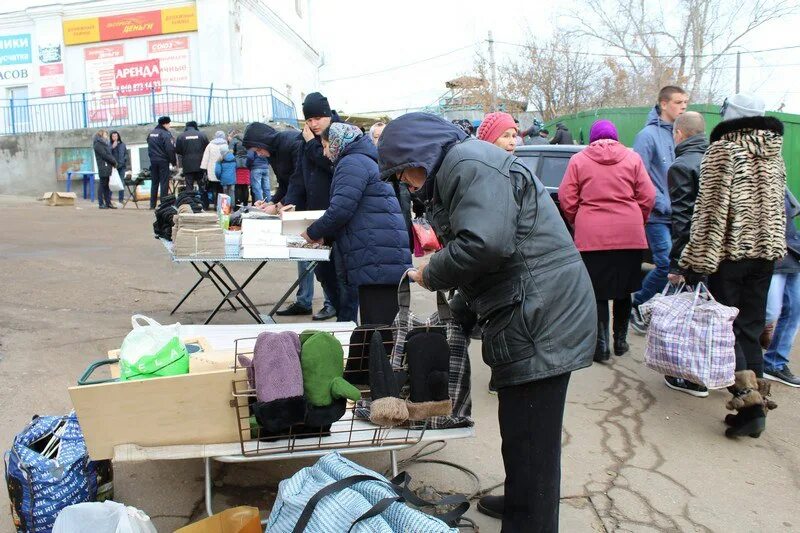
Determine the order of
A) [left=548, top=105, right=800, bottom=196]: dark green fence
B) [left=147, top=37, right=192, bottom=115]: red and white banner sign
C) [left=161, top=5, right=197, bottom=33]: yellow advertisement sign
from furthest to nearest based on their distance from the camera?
[left=147, top=37, right=192, bottom=115]: red and white banner sign → [left=161, top=5, right=197, bottom=33]: yellow advertisement sign → [left=548, top=105, right=800, bottom=196]: dark green fence

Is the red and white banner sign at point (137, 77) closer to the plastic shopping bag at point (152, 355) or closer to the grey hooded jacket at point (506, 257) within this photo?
the plastic shopping bag at point (152, 355)

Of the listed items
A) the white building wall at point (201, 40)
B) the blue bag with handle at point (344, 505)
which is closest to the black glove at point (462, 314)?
the blue bag with handle at point (344, 505)

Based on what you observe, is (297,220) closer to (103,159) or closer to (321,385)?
(321,385)

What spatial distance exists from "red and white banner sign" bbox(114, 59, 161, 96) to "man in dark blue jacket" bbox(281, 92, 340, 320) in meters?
17.7

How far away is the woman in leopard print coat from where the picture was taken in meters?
4.13

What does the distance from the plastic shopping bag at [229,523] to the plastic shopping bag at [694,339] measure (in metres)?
2.74

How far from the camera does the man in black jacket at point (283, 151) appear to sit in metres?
6.68

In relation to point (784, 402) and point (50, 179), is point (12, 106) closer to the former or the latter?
point (50, 179)

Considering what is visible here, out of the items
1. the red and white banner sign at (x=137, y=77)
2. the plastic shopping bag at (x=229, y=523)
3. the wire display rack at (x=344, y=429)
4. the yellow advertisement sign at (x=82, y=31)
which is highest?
the yellow advertisement sign at (x=82, y=31)

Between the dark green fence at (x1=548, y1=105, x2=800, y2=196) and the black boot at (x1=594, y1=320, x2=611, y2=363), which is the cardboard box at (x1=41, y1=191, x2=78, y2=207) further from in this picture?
the black boot at (x1=594, y1=320, x2=611, y2=363)

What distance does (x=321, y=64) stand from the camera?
32844 millimetres

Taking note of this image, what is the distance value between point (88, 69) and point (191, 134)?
10.4m

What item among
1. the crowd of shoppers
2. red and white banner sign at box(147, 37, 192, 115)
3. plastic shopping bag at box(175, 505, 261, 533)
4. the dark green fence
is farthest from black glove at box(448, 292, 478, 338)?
red and white banner sign at box(147, 37, 192, 115)

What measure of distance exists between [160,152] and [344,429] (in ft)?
42.9
